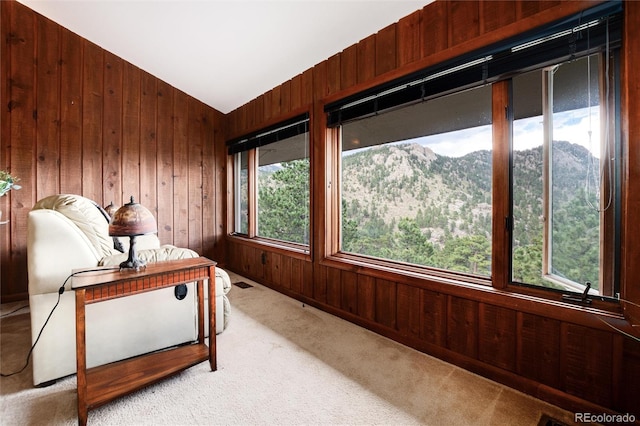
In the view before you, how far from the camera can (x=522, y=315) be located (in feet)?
5.20

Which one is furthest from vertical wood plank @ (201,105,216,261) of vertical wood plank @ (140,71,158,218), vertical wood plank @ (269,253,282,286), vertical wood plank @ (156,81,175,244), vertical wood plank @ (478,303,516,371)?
vertical wood plank @ (478,303,516,371)

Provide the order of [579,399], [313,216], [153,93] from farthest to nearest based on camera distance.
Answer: [153,93]
[313,216]
[579,399]

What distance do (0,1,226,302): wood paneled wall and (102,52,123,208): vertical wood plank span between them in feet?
0.03

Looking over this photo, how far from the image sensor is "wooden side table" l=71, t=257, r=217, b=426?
4.41 feet

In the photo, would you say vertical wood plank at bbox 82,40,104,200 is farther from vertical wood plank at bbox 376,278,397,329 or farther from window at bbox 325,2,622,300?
vertical wood plank at bbox 376,278,397,329

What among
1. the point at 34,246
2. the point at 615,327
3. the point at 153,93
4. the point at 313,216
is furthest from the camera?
the point at 153,93

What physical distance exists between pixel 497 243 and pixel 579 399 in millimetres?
856

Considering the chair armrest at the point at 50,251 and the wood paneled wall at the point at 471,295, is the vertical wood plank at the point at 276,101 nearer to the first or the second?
the wood paneled wall at the point at 471,295

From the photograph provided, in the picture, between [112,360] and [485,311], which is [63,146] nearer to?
[112,360]

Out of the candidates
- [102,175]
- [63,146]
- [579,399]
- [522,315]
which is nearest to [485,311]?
[522,315]

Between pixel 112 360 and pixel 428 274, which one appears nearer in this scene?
pixel 112 360

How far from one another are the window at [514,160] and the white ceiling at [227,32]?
21.6 inches

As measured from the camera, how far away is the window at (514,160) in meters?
1.41

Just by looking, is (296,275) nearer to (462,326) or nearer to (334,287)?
(334,287)
